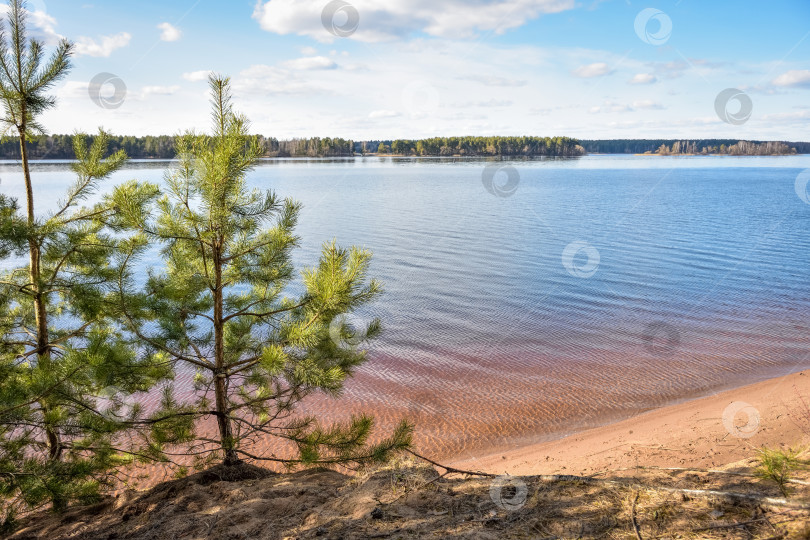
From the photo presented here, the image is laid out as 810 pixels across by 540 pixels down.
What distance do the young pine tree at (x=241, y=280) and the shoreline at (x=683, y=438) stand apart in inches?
124

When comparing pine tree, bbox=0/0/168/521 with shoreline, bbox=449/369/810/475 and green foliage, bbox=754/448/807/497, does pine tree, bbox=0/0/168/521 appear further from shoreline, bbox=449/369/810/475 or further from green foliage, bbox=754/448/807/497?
green foliage, bbox=754/448/807/497

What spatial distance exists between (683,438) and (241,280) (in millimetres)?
7409

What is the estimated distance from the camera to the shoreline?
7477 millimetres

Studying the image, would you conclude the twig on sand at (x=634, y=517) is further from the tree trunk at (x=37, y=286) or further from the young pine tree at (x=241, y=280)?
the tree trunk at (x=37, y=286)

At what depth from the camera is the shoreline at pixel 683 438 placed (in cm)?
748

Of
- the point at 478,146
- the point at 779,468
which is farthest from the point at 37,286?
the point at 478,146

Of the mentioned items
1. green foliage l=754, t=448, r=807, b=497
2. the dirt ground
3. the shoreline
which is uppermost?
green foliage l=754, t=448, r=807, b=497

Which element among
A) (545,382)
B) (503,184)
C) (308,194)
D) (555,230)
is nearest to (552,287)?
(545,382)

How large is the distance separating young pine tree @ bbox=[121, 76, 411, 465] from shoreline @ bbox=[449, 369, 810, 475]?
124 inches

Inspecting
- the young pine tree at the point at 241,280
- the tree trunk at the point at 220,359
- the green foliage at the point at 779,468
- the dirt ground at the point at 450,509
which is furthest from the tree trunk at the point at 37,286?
the green foliage at the point at 779,468

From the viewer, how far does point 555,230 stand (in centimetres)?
3130

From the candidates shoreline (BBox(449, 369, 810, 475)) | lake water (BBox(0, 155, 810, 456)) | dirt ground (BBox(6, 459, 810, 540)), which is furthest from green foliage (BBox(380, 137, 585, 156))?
dirt ground (BBox(6, 459, 810, 540))

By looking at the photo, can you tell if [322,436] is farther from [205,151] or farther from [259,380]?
[205,151]

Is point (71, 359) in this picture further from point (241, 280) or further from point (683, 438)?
point (683, 438)
